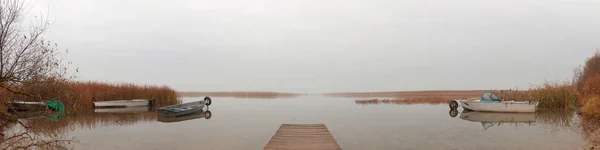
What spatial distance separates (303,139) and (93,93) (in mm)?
23861

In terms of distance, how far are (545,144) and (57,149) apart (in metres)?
14.8

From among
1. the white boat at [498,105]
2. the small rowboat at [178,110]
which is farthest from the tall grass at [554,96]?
the small rowboat at [178,110]

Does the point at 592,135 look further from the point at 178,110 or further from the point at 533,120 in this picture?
the point at 178,110

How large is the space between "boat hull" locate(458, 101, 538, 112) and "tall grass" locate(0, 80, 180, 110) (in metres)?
26.5

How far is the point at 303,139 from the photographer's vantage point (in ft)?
33.7

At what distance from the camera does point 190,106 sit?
77.2 ft

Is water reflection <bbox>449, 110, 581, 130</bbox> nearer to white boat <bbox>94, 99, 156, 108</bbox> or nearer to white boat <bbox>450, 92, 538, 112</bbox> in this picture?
white boat <bbox>450, 92, 538, 112</bbox>

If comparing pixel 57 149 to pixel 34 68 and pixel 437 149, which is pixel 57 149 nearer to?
pixel 34 68

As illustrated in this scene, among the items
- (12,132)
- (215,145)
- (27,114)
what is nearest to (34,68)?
(12,132)

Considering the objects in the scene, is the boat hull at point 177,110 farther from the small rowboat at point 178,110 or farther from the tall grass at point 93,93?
the tall grass at point 93,93

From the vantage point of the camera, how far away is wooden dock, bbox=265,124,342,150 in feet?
29.7

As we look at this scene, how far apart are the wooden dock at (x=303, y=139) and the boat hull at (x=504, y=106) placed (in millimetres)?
16161

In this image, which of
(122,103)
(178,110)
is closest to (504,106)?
(178,110)

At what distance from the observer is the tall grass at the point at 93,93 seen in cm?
1908
